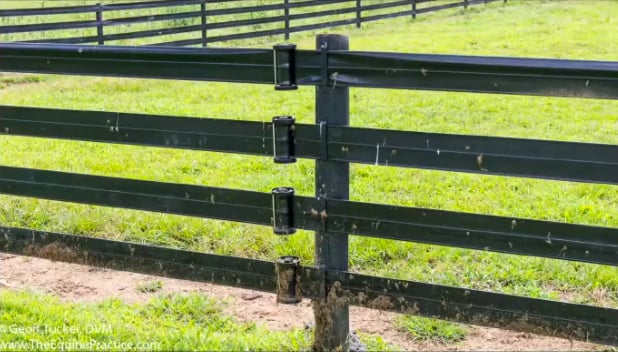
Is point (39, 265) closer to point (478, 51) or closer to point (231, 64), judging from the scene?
point (231, 64)

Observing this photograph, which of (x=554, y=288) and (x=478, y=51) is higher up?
(x=478, y=51)

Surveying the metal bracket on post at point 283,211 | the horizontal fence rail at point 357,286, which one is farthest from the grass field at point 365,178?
the metal bracket on post at point 283,211

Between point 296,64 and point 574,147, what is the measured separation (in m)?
1.24

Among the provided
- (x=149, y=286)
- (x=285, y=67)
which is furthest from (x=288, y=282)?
(x=149, y=286)

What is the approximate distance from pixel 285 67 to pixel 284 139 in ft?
1.09

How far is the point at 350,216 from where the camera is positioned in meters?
3.67

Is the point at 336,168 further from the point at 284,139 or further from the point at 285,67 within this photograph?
the point at 285,67

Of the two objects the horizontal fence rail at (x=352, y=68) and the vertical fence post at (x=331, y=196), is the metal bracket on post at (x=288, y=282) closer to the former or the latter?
the vertical fence post at (x=331, y=196)

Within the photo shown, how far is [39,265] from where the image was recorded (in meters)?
5.33

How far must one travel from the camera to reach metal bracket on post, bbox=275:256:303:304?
12.5 feet

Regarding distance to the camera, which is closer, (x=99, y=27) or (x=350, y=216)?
(x=350, y=216)

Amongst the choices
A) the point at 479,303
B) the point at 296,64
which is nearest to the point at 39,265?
the point at 296,64

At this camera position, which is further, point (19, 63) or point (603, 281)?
point (603, 281)

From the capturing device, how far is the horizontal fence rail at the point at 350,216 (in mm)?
3377
